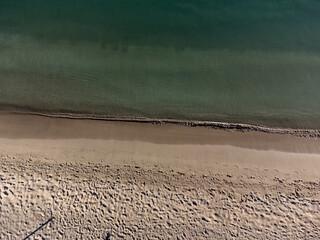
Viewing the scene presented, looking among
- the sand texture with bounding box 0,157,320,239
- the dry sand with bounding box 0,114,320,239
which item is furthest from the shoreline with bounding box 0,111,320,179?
the sand texture with bounding box 0,157,320,239

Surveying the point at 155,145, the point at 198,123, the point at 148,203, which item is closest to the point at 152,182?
the point at 148,203

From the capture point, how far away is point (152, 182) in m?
6.51

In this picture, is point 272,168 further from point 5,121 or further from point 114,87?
point 5,121

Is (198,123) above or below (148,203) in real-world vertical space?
above

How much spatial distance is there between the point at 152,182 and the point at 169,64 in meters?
4.39

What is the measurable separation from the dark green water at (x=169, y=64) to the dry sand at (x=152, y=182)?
83 cm

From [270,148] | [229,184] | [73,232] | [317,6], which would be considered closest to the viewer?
[73,232]

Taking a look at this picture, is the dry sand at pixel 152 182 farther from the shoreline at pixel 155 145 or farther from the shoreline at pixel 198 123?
the shoreline at pixel 198 123

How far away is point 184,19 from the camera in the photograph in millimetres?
9172

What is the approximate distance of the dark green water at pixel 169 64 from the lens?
7.86 metres

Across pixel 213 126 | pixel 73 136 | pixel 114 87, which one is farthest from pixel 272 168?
pixel 73 136

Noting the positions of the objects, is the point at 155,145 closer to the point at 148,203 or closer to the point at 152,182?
the point at 152,182

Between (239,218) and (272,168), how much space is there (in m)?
1.93

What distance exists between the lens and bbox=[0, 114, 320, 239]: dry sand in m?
5.99
